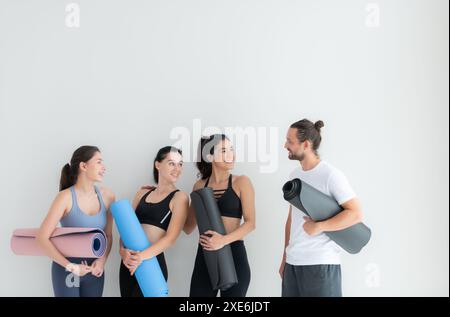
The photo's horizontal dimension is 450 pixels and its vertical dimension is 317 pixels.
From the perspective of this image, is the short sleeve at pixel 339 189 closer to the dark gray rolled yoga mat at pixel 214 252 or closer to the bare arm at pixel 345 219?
the bare arm at pixel 345 219

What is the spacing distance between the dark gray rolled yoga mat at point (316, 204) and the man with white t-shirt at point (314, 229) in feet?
0.11

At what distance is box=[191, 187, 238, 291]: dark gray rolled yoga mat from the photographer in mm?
2449

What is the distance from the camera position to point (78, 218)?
2.54 meters

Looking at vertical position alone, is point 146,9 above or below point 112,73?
above

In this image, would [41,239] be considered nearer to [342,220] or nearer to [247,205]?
[247,205]

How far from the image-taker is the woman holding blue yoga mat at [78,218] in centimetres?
250

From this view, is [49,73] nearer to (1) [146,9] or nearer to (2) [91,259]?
(1) [146,9]

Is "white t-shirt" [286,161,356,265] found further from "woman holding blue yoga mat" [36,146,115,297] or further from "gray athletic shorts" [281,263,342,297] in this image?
"woman holding blue yoga mat" [36,146,115,297]

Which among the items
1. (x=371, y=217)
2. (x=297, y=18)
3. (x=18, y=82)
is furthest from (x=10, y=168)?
(x=371, y=217)
